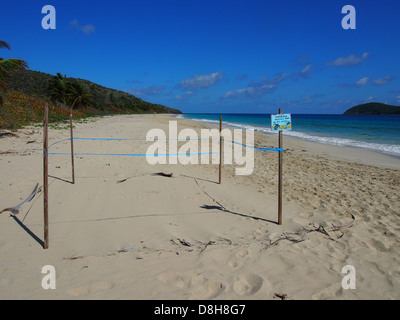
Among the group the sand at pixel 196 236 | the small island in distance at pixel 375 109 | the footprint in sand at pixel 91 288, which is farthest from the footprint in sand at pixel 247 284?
the small island in distance at pixel 375 109

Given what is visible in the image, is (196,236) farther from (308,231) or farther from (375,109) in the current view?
(375,109)

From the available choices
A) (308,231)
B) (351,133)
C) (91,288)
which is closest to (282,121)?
(308,231)

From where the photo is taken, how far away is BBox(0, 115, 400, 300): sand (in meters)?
2.61

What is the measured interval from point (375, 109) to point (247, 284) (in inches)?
5068

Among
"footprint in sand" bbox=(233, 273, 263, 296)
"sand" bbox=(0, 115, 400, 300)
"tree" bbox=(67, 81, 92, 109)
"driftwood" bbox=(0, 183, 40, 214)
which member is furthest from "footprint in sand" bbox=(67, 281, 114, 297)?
"tree" bbox=(67, 81, 92, 109)

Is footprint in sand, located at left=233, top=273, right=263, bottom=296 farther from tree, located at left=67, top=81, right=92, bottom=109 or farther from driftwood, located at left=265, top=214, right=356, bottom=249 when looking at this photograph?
tree, located at left=67, top=81, right=92, bottom=109

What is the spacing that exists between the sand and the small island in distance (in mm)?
116622

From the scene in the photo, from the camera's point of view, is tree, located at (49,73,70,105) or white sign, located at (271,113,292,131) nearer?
white sign, located at (271,113,292,131)

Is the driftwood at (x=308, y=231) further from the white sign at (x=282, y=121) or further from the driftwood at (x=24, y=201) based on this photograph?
the driftwood at (x=24, y=201)

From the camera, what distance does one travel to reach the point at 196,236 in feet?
12.1

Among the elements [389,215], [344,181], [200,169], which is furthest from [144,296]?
[344,181]

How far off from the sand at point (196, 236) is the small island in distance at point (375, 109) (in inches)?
4591

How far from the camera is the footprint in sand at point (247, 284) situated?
2551mm

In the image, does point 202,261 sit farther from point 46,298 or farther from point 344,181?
point 344,181
